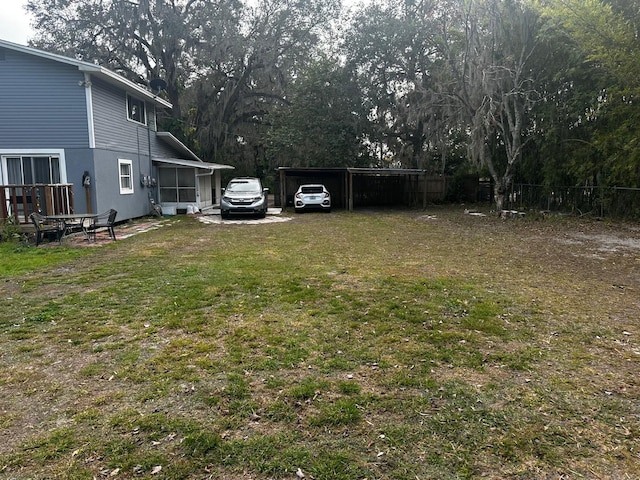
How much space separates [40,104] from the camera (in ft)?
39.6

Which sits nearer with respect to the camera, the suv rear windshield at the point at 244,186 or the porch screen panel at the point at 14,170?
the porch screen panel at the point at 14,170

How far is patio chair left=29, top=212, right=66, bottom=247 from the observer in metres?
9.55

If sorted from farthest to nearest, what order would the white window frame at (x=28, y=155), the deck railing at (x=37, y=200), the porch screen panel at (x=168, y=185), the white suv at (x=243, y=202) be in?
1. the porch screen panel at (x=168, y=185)
2. the white suv at (x=243, y=202)
3. the white window frame at (x=28, y=155)
4. the deck railing at (x=37, y=200)

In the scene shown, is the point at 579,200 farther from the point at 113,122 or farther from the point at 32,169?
the point at 32,169

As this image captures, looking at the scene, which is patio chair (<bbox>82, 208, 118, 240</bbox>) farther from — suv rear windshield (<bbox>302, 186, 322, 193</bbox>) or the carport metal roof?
the carport metal roof

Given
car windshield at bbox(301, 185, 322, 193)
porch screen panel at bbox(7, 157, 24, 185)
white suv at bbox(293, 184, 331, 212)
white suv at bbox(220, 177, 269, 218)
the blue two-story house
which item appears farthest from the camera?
car windshield at bbox(301, 185, 322, 193)

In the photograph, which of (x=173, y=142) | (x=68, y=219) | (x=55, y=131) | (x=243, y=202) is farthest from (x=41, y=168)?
(x=173, y=142)

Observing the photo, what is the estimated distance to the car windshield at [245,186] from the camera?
17.1 meters

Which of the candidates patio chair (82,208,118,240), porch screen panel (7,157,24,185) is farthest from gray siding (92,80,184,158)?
patio chair (82,208,118,240)

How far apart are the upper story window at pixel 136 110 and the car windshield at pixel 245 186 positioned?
3.84m

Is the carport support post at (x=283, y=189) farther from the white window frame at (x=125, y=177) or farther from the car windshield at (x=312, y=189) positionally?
the white window frame at (x=125, y=177)

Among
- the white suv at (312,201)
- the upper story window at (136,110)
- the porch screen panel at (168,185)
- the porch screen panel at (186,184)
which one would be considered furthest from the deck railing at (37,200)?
the white suv at (312,201)

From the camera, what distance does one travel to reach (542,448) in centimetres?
261

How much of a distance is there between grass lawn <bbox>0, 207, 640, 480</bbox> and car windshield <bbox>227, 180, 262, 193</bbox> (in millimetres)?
9655
